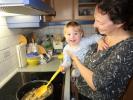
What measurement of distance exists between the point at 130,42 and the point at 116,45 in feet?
0.21

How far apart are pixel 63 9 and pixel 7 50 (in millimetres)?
922

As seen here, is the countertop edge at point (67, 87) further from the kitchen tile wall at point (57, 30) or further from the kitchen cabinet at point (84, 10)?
the kitchen tile wall at point (57, 30)

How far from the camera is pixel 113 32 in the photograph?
0.82 meters

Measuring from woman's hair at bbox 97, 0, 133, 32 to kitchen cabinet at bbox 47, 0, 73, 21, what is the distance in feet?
4.37

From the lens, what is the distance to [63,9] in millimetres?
2105

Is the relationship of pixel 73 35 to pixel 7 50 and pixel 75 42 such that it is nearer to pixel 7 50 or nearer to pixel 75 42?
pixel 75 42

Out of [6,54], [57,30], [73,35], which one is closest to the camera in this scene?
[73,35]

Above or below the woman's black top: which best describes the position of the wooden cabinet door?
above

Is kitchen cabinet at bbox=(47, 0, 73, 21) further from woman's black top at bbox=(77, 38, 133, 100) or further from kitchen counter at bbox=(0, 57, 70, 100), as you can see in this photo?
woman's black top at bbox=(77, 38, 133, 100)

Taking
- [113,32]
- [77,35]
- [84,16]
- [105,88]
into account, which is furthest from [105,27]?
[84,16]

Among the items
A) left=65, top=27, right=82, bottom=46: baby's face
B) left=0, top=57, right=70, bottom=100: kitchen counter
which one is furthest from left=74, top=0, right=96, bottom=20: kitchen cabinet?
left=65, top=27, right=82, bottom=46: baby's face

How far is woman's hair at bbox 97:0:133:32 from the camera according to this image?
2.42 feet

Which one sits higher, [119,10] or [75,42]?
[119,10]

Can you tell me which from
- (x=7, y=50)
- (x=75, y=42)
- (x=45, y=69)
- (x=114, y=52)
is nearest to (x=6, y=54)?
(x=7, y=50)
